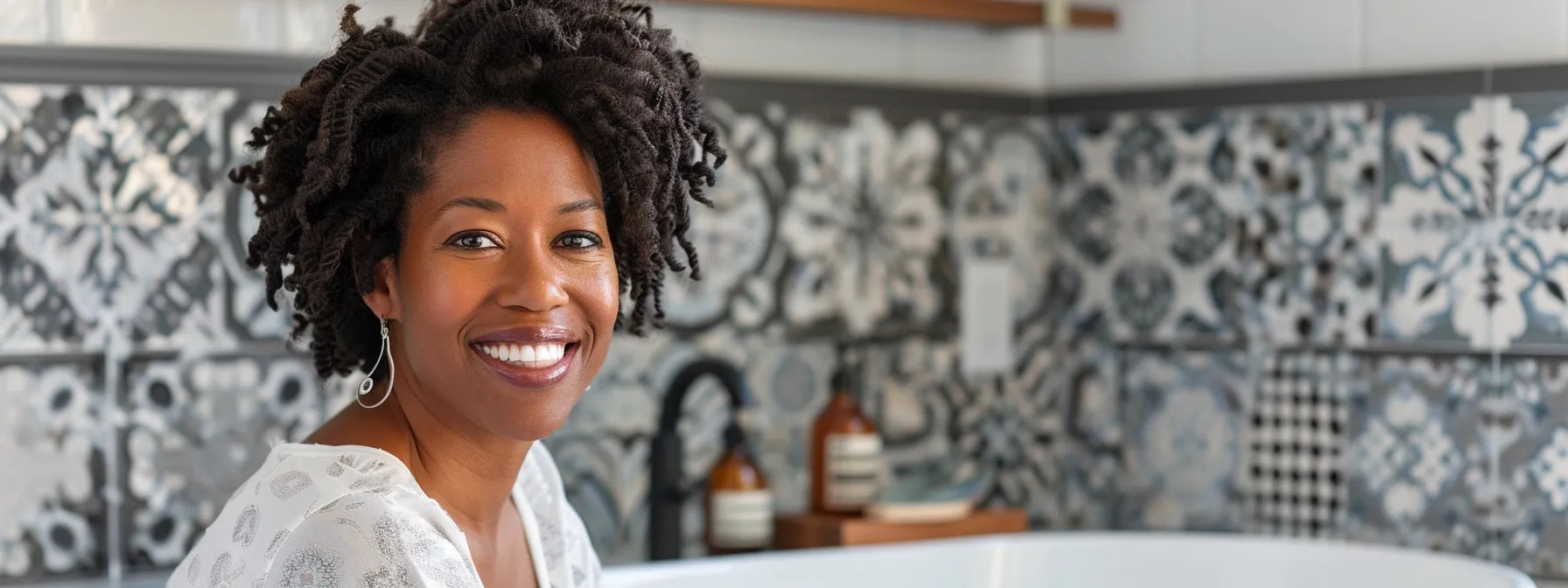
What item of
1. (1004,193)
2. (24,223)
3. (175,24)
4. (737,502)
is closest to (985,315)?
(1004,193)

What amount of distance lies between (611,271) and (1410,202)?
1304 millimetres

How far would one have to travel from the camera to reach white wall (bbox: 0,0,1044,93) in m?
1.88

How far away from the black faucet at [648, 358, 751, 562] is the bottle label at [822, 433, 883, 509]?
0.53 ft

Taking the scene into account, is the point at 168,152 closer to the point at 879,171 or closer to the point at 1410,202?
the point at 879,171

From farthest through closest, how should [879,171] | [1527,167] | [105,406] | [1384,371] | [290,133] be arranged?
1. [879,171]
2. [1384,371]
3. [1527,167]
4. [105,406]
5. [290,133]

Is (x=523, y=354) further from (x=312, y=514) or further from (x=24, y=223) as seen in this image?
(x=24, y=223)

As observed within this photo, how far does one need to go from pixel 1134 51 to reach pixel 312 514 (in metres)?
1.73

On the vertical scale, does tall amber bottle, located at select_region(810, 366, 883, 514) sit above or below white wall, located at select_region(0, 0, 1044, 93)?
below

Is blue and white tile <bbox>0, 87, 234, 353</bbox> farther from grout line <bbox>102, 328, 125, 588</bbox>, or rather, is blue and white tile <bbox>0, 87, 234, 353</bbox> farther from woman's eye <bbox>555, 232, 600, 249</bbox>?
woman's eye <bbox>555, 232, 600, 249</bbox>

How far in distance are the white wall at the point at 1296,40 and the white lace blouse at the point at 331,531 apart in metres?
1.50

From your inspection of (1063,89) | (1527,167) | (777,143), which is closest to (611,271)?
(777,143)

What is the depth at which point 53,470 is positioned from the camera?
6.13 feet

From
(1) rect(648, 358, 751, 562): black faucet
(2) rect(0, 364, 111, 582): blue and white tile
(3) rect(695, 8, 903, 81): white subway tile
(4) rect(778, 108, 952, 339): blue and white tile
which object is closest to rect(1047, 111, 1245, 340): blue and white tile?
(4) rect(778, 108, 952, 339): blue and white tile

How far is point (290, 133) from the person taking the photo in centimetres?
120
